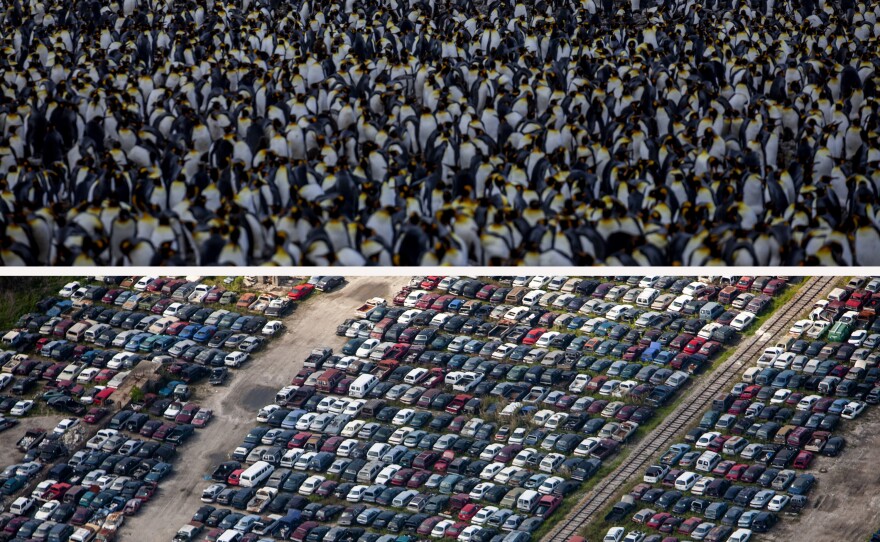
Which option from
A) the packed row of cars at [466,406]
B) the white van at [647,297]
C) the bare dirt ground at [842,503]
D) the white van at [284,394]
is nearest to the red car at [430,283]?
the packed row of cars at [466,406]

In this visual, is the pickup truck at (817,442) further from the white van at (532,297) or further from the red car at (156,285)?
the red car at (156,285)

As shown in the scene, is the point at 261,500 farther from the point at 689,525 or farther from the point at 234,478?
the point at 689,525

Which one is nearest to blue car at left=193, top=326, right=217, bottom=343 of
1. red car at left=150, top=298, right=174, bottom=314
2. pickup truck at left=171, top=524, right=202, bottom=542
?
red car at left=150, top=298, right=174, bottom=314

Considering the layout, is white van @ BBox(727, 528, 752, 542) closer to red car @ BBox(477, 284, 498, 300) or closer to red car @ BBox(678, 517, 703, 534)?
red car @ BBox(678, 517, 703, 534)

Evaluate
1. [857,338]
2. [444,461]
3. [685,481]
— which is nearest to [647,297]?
[857,338]

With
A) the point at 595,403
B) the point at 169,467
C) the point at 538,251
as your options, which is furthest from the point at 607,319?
the point at 538,251

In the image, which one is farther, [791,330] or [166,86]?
[791,330]

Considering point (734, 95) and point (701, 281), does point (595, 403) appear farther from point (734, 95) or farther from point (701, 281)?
point (734, 95)

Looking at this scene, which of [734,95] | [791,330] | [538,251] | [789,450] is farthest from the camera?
[791,330]
